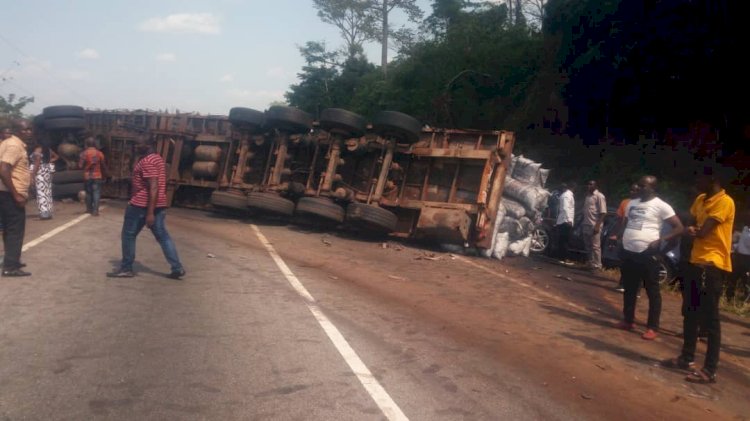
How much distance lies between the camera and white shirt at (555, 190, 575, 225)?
43.4 feet

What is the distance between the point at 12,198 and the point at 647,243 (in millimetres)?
7323

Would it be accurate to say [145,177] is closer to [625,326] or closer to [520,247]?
[625,326]

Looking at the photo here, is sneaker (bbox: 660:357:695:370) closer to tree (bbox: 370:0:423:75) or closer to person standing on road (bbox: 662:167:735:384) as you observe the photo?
person standing on road (bbox: 662:167:735:384)

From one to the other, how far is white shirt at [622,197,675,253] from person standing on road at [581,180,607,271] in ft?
16.2

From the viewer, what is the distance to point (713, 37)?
46.0 feet

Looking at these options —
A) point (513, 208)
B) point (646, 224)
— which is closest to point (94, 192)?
point (513, 208)

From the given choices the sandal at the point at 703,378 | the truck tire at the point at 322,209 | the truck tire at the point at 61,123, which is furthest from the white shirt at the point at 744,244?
the truck tire at the point at 61,123

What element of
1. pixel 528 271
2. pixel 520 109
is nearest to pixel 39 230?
pixel 528 271

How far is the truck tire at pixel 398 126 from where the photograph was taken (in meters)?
12.8

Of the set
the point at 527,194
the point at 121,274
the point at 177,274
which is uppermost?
the point at 527,194

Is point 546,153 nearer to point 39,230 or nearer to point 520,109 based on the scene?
point 520,109

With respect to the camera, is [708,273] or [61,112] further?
[61,112]

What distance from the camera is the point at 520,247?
1367 centimetres

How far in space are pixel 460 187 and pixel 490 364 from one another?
25.2 ft
